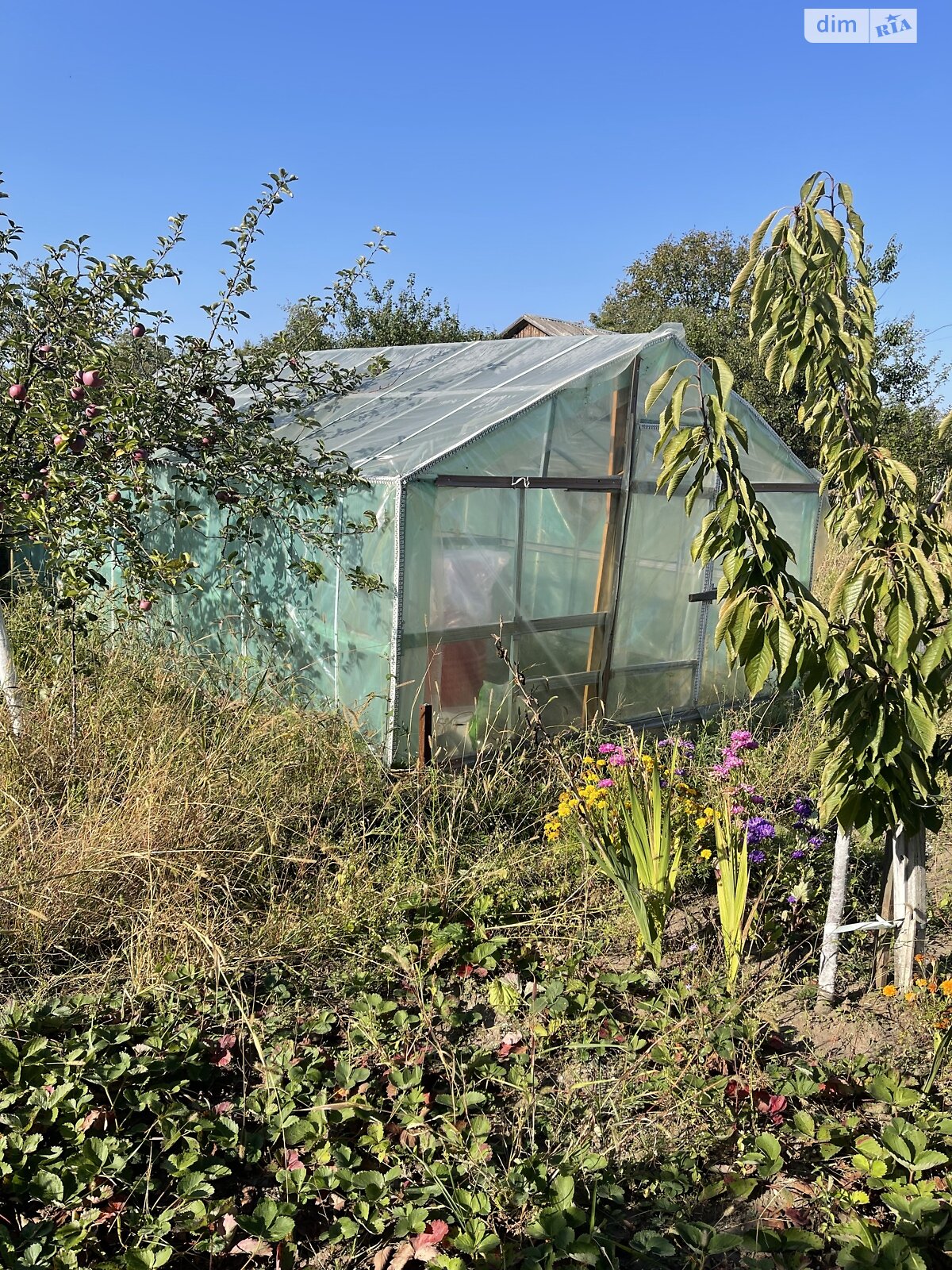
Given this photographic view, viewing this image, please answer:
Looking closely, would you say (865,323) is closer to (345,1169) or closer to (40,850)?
(345,1169)

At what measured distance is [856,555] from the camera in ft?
9.49

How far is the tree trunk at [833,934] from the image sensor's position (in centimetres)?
300

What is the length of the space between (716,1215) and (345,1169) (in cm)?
88

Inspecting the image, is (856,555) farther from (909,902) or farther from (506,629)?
(506,629)

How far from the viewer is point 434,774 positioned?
14.1 feet

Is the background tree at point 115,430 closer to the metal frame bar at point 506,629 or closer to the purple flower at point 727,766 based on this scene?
the metal frame bar at point 506,629

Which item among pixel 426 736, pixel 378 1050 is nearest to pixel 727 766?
pixel 426 736

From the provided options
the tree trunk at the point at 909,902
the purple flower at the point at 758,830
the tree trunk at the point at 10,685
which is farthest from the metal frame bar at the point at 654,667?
the tree trunk at the point at 10,685

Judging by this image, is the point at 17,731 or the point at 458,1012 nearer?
the point at 458,1012

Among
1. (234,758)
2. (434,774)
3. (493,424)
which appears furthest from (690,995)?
(493,424)

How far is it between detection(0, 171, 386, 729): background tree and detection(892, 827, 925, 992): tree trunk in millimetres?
A: 2942

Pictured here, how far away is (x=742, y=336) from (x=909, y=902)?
16.0 m

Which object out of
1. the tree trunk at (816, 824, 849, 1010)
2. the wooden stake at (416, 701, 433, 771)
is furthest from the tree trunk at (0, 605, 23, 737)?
the tree trunk at (816, 824, 849, 1010)

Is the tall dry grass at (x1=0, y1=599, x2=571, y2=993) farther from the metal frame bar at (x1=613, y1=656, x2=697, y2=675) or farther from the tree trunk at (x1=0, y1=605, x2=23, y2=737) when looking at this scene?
the metal frame bar at (x1=613, y1=656, x2=697, y2=675)
